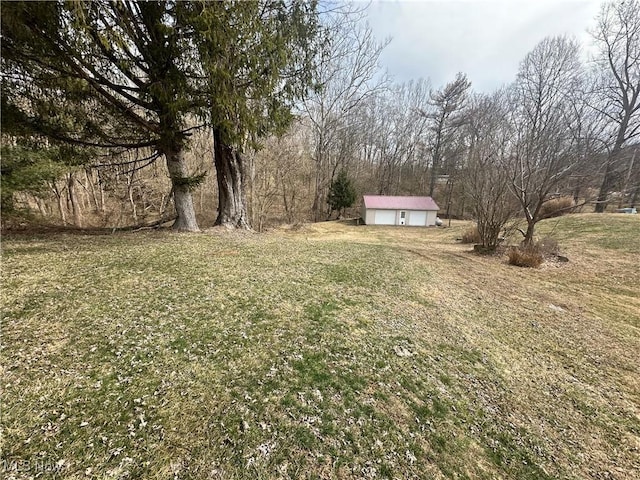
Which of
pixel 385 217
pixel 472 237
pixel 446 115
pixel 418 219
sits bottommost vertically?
pixel 472 237

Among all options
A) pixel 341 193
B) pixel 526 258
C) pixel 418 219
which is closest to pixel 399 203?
pixel 418 219

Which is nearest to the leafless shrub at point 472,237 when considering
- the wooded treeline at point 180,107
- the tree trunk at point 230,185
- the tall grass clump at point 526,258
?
the wooded treeline at point 180,107

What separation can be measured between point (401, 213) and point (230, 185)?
1790cm

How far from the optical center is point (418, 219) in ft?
74.7

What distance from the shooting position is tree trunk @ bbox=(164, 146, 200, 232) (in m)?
6.23

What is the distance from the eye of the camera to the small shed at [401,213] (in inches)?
888

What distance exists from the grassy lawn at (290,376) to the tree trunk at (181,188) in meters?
2.34

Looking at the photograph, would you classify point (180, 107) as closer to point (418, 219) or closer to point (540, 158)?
point (540, 158)

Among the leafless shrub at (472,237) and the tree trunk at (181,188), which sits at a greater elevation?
the tree trunk at (181,188)

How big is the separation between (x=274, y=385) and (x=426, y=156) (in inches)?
1213

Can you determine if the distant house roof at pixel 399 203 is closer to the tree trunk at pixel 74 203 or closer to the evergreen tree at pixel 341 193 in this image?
the evergreen tree at pixel 341 193

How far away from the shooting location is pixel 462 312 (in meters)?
4.02

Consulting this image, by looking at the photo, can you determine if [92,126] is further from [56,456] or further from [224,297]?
[56,456]

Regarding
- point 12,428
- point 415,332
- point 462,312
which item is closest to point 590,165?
point 462,312
